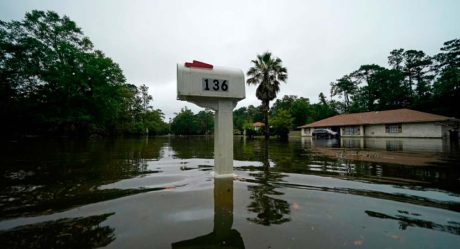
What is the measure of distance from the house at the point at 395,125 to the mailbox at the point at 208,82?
29.9m

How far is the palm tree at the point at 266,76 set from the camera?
28.4 meters

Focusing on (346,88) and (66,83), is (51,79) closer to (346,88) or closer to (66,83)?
(66,83)

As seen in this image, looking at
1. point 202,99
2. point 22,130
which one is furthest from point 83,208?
point 22,130

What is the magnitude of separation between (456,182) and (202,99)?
→ 5.30m

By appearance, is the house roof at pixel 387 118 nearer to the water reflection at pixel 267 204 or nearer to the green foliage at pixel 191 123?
the water reflection at pixel 267 204

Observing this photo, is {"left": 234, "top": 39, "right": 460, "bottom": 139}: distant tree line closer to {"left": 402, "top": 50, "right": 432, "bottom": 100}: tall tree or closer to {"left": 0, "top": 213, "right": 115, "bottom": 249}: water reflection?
{"left": 402, "top": 50, "right": 432, "bottom": 100}: tall tree

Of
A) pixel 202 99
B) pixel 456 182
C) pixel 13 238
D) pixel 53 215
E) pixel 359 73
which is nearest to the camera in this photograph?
pixel 13 238

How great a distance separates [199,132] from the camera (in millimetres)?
77750

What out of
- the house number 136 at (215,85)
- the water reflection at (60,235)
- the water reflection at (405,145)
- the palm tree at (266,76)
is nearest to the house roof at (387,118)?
the water reflection at (405,145)

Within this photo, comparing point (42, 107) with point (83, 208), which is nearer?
point (83, 208)

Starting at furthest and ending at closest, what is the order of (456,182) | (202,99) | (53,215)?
(456,182), (202,99), (53,215)

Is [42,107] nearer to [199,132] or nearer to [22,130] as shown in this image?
[22,130]

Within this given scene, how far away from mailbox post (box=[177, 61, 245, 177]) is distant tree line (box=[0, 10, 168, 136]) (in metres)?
24.7

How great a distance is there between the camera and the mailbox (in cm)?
382
